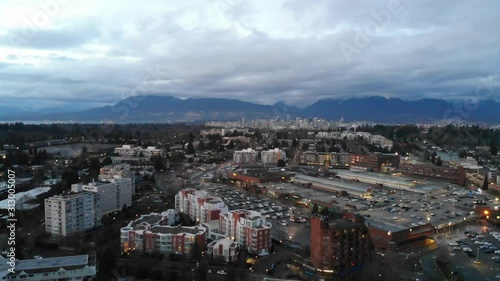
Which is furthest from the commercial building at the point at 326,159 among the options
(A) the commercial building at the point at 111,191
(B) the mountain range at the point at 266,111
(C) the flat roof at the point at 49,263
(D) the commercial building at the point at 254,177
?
(B) the mountain range at the point at 266,111

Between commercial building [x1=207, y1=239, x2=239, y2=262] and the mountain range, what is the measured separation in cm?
2473

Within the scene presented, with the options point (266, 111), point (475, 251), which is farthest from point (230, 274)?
point (266, 111)

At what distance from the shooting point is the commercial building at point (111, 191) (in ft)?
21.2

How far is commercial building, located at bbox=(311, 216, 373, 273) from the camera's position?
4293 millimetres

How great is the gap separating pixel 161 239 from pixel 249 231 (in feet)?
3.61

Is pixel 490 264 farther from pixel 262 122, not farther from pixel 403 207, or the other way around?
pixel 262 122

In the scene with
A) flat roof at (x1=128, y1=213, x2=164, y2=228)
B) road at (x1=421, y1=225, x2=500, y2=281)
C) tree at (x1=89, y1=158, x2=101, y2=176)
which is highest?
tree at (x1=89, y1=158, x2=101, y2=176)

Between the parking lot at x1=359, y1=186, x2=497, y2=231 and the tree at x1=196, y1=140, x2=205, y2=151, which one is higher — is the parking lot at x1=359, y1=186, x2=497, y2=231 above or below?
below

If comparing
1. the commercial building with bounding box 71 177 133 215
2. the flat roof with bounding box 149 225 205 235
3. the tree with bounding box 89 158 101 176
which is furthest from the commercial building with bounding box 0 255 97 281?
the tree with bounding box 89 158 101 176

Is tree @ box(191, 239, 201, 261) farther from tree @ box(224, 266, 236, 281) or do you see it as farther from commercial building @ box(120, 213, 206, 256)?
tree @ box(224, 266, 236, 281)

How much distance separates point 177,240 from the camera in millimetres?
4863

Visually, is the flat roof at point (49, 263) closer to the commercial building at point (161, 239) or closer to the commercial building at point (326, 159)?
the commercial building at point (161, 239)

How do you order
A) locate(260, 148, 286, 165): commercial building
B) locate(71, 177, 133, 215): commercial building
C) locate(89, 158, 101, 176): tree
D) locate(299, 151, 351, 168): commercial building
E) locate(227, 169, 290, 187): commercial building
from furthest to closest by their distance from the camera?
locate(260, 148, 286, 165): commercial building, locate(299, 151, 351, 168): commercial building, locate(227, 169, 290, 187): commercial building, locate(89, 158, 101, 176): tree, locate(71, 177, 133, 215): commercial building

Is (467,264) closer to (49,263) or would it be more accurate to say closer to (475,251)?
(475,251)
